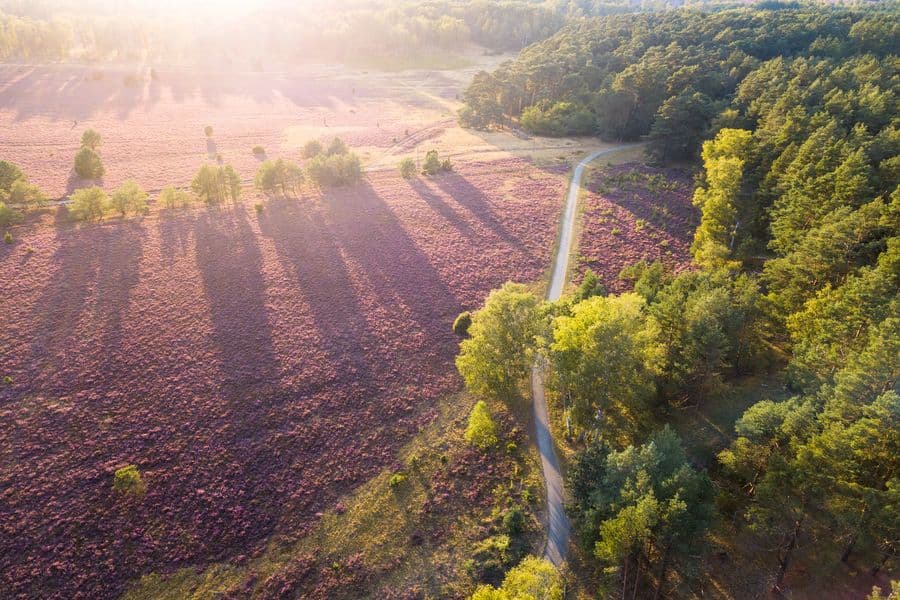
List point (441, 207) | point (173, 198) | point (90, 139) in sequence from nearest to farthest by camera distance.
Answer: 1. point (173, 198)
2. point (441, 207)
3. point (90, 139)

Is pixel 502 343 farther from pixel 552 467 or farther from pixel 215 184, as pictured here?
pixel 215 184

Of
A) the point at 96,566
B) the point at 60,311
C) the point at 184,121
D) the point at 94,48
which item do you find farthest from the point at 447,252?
the point at 94,48

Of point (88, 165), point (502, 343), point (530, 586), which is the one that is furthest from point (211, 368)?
point (88, 165)

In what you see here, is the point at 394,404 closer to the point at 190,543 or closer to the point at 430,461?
the point at 430,461

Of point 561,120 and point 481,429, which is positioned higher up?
point 561,120

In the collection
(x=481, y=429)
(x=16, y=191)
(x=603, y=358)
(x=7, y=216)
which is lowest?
(x=481, y=429)

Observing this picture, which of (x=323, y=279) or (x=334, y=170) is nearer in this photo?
(x=323, y=279)

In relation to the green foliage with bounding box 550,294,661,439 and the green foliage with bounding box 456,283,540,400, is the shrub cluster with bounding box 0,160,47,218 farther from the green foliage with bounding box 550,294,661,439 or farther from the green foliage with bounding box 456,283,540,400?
the green foliage with bounding box 550,294,661,439
